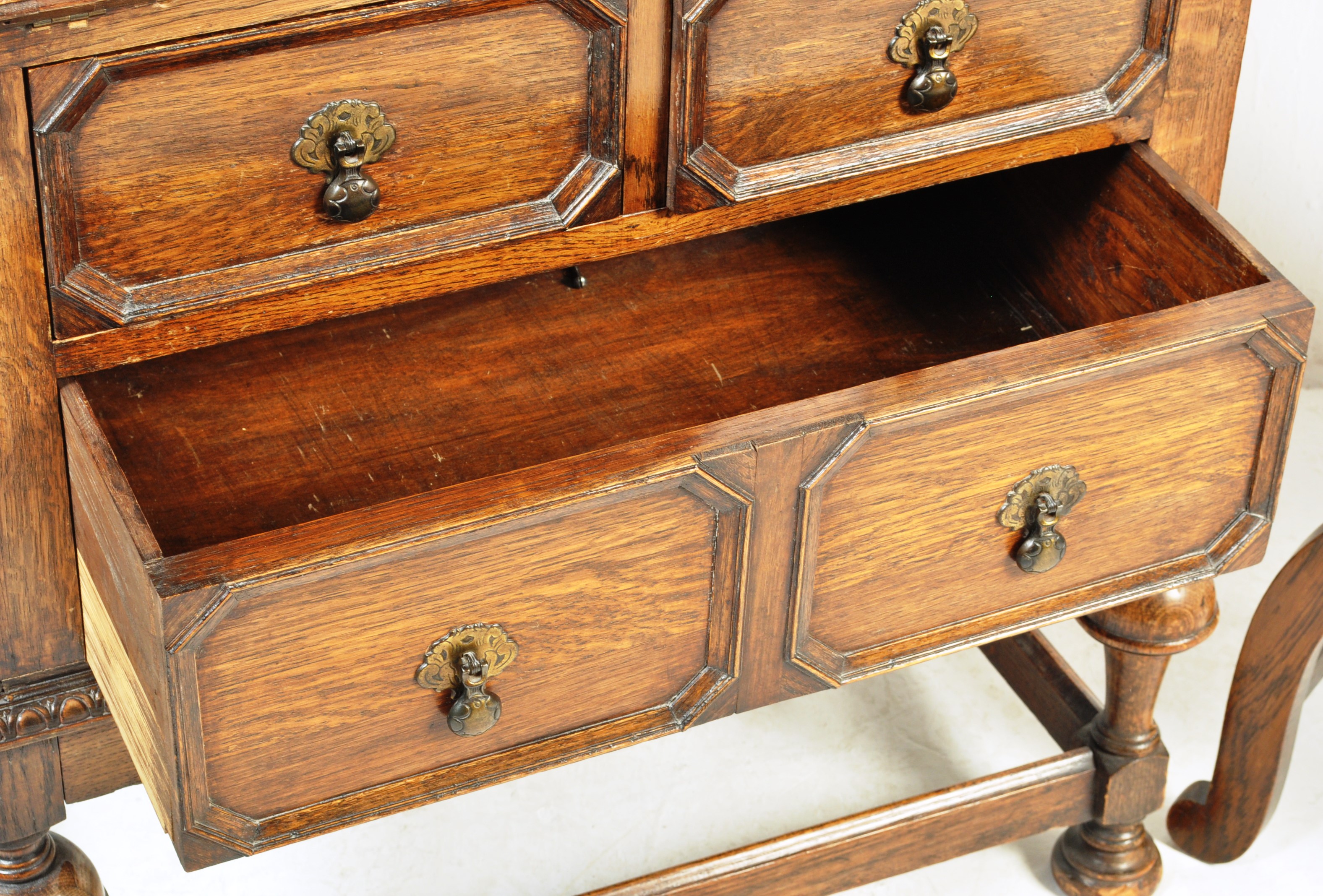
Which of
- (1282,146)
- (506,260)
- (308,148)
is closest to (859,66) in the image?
(506,260)

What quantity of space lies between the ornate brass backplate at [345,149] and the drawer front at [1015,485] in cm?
31

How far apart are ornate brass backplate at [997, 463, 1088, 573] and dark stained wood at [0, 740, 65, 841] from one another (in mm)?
640

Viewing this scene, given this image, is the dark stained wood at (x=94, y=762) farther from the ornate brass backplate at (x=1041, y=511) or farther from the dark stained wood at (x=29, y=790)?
the ornate brass backplate at (x=1041, y=511)

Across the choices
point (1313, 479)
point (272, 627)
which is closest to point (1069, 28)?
point (272, 627)

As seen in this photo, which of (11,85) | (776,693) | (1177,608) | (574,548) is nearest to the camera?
(11,85)

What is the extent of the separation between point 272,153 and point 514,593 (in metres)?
0.28

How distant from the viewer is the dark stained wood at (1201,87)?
126cm

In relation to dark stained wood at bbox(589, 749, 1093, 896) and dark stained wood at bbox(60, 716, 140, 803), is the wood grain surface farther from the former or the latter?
dark stained wood at bbox(60, 716, 140, 803)

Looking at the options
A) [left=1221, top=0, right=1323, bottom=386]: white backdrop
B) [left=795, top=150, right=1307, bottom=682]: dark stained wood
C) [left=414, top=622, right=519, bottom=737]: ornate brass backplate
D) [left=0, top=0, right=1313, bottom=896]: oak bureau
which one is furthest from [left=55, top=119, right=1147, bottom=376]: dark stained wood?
[left=1221, top=0, right=1323, bottom=386]: white backdrop

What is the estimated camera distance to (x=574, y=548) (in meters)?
1.03

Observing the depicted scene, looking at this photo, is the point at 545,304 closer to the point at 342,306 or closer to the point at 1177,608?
the point at 342,306

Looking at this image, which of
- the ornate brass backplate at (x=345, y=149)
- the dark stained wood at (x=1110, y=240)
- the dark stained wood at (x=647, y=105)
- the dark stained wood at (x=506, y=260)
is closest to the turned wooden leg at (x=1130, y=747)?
the dark stained wood at (x=1110, y=240)

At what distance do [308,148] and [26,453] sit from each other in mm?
243

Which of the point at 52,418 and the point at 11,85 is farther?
the point at 52,418
